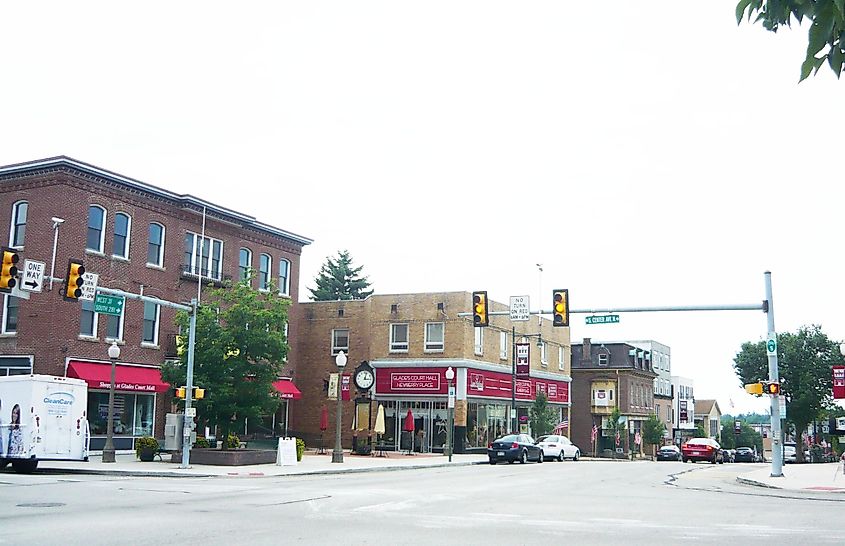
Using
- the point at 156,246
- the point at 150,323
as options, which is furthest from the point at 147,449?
the point at 156,246


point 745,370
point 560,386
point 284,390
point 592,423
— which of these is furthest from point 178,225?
point 745,370

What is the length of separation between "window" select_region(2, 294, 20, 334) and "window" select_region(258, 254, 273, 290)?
13266mm

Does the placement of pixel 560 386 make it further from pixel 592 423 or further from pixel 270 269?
pixel 270 269

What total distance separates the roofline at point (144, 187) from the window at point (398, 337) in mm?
7753

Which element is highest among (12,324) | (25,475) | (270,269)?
(270,269)

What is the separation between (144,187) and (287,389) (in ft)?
46.4

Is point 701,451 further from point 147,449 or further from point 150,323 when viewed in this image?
point 147,449

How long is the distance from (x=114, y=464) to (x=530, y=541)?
22170 mm

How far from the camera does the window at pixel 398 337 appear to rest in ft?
170

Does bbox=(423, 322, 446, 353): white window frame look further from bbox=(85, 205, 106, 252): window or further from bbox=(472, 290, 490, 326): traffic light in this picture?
bbox=(472, 290, 490, 326): traffic light

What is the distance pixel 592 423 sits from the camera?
76.2 meters

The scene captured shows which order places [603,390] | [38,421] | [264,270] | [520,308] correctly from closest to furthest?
1. [38,421]
2. [520,308]
3. [264,270]
4. [603,390]

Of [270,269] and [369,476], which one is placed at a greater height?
[270,269]

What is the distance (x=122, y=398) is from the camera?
39156 mm
